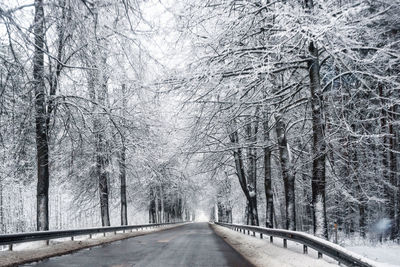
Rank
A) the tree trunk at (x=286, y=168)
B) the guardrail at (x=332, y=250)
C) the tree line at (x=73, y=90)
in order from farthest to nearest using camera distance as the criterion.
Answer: the tree trunk at (x=286, y=168), the tree line at (x=73, y=90), the guardrail at (x=332, y=250)

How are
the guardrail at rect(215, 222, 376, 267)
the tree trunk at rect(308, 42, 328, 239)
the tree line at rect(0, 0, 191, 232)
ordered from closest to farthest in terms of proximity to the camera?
the guardrail at rect(215, 222, 376, 267), the tree line at rect(0, 0, 191, 232), the tree trunk at rect(308, 42, 328, 239)

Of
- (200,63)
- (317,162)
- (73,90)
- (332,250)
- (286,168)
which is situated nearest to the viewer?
(332,250)

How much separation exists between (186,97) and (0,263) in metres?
6.58

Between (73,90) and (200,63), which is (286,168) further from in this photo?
(73,90)

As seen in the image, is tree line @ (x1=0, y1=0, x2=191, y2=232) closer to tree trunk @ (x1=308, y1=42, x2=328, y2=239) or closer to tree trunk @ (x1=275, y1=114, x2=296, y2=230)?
tree trunk @ (x1=308, y1=42, x2=328, y2=239)

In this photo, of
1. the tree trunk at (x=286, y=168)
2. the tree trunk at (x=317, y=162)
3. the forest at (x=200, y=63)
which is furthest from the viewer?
the tree trunk at (x=286, y=168)

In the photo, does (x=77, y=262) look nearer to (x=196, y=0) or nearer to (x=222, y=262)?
(x=222, y=262)

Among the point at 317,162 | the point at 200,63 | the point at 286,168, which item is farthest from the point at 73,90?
the point at 286,168

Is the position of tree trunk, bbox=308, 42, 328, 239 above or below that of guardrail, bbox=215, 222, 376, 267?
above

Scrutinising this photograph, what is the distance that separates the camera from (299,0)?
9062 mm

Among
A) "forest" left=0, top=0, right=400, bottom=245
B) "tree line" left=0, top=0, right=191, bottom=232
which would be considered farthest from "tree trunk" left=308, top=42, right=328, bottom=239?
"tree line" left=0, top=0, right=191, bottom=232

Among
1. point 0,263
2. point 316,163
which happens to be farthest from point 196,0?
point 0,263

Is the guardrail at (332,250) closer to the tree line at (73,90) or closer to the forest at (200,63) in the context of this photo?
the forest at (200,63)

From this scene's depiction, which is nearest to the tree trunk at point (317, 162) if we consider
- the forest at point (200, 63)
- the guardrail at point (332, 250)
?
the forest at point (200, 63)
